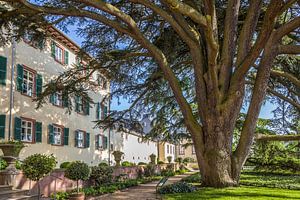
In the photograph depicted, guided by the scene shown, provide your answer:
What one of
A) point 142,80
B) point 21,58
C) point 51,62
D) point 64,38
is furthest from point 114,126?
point 64,38

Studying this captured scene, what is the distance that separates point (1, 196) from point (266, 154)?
57.5 feet

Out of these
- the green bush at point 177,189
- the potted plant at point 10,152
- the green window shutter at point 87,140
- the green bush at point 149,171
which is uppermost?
the green window shutter at point 87,140

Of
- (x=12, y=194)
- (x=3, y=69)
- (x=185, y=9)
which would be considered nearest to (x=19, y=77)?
(x=3, y=69)

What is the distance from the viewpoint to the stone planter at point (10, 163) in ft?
38.6

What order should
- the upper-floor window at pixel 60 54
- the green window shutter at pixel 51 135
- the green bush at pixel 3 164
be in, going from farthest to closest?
the upper-floor window at pixel 60 54 < the green window shutter at pixel 51 135 < the green bush at pixel 3 164

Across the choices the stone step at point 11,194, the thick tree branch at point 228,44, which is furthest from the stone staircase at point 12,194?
the thick tree branch at point 228,44

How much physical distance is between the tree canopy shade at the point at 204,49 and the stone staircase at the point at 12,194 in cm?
524

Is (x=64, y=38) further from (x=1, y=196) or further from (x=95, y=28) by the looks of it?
(x=1, y=196)

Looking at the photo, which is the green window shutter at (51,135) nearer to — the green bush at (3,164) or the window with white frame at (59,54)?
the window with white frame at (59,54)

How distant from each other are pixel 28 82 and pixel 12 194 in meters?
10.3

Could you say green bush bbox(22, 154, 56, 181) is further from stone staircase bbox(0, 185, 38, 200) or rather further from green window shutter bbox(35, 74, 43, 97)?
green window shutter bbox(35, 74, 43, 97)

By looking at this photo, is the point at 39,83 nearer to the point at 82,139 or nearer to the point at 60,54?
the point at 60,54

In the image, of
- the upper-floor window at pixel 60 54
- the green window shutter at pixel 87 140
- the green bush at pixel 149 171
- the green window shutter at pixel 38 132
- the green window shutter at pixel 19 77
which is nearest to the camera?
the green window shutter at pixel 19 77

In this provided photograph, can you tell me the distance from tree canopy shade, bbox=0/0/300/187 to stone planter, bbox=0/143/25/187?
4044mm
